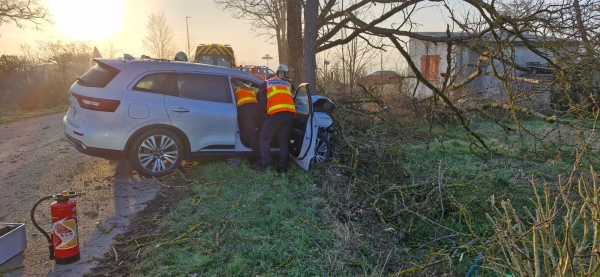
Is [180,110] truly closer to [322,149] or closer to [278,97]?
[278,97]

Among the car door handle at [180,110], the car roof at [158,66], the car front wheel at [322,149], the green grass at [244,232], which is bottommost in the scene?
the green grass at [244,232]

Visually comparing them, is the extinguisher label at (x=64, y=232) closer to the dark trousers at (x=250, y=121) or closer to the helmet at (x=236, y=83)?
the dark trousers at (x=250, y=121)

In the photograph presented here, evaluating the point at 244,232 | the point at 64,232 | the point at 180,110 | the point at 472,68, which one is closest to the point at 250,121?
the point at 180,110

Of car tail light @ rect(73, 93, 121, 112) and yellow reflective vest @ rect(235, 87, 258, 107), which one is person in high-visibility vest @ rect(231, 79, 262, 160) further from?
car tail light @ rect(73, 93, 121, 112)

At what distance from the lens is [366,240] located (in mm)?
3986

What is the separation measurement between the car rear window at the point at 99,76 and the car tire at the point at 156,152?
884mm

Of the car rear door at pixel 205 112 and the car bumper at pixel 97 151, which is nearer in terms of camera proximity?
the car bumper at pixel 97 151

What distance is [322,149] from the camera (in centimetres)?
671

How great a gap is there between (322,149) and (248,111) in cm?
140

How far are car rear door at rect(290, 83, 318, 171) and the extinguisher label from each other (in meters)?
3.38

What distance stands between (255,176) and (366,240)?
247 cm

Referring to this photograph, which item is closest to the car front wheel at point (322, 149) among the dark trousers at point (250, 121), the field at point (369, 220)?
the field at point (369, 220)

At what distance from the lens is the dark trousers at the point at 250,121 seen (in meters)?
6.25

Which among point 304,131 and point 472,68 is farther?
point 472,68
